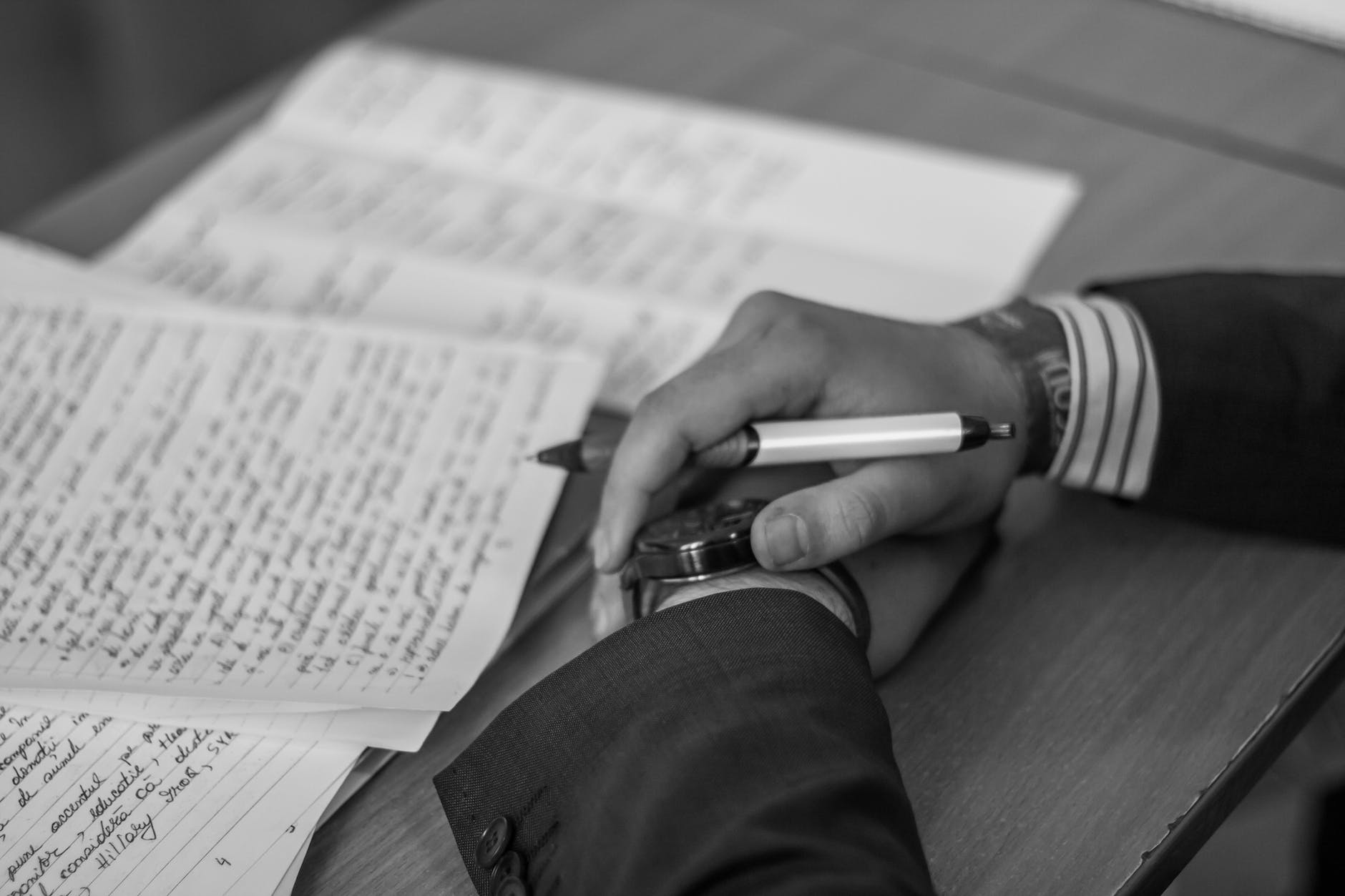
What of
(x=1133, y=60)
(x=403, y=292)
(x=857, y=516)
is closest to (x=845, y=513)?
(x=857, y=516)

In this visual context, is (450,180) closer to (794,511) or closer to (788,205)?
(788,205)

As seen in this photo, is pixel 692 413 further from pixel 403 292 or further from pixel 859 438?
pixel 403 292

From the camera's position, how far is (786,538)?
57 centimetres

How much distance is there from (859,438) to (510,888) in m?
0.26

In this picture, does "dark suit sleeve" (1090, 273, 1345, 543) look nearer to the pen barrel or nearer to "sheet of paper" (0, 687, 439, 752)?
the pen barrel

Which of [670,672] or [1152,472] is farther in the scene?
[1152,472]

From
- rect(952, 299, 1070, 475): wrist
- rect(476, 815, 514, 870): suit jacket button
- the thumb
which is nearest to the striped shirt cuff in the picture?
rect(952, 299, 1070, 475): wrist

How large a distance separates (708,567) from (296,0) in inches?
77.8

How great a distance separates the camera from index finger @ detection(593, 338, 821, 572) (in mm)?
610

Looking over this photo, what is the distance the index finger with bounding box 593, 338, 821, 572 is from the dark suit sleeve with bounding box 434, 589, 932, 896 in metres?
0.07

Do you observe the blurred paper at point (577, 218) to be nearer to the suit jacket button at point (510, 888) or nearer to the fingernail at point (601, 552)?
the fingernail at point (601, 552)

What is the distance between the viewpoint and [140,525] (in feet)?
2.22

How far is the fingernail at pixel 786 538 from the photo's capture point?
0.57m

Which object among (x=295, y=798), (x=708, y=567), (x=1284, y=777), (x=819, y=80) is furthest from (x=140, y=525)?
(x=1284, y=777)
